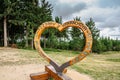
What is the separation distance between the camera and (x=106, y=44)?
3638cm

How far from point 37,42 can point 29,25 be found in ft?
56.4

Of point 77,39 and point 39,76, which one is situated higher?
point 77,39

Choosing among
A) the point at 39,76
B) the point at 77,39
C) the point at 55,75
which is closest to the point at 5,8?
the point at 77,39

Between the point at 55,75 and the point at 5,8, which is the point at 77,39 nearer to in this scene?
the point at 5,8

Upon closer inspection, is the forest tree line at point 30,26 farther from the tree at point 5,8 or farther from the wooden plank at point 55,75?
the wooden plank at point 55,75

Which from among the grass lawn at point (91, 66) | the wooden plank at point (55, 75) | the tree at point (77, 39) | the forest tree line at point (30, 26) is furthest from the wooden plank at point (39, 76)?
the tree at point (77, 39)

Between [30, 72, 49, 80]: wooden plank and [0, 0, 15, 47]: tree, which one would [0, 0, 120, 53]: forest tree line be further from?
[30, 72, 49, 80]: wooden plank

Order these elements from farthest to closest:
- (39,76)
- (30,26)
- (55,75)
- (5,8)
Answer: (30,26), (5,8), (39,76), (55,75)

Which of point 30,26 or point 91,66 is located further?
point 30,26

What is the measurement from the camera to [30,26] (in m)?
23.3

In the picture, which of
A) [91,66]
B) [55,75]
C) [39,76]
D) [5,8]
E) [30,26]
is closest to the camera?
[55,75]

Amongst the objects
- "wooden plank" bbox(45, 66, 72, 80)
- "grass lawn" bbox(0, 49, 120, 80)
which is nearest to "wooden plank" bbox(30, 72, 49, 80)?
"wooden plank" bbox(45, 66, 72, 80)

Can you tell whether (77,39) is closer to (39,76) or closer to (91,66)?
(91,66)

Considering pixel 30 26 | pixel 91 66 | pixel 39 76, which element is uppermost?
pixel 30 26
